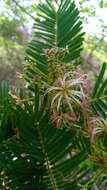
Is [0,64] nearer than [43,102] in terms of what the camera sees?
No

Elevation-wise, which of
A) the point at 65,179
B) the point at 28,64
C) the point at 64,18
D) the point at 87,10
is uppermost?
the point at 87,10

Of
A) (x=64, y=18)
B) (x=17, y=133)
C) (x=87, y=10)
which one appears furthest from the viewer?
(x=87, y=10)

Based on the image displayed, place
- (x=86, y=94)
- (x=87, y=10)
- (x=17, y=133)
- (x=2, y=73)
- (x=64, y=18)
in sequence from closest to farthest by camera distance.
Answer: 1. (x=86, y=94)
2. (x=17, y=133)
3. (x=64, y=18)
4. (x=87, y=10)
5. (x=2, y=73)

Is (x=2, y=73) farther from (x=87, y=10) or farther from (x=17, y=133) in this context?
(x=17, y=133)

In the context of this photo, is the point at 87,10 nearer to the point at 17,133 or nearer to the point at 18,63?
the point at 17,133

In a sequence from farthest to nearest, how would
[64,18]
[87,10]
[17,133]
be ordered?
[87,10] → [64,18] → [17,133]

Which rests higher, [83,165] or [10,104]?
[10,104]

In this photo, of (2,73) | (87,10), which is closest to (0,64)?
(2,73)

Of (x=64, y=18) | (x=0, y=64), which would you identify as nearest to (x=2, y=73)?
(x=0, y=64)

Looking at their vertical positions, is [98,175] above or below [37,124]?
below
